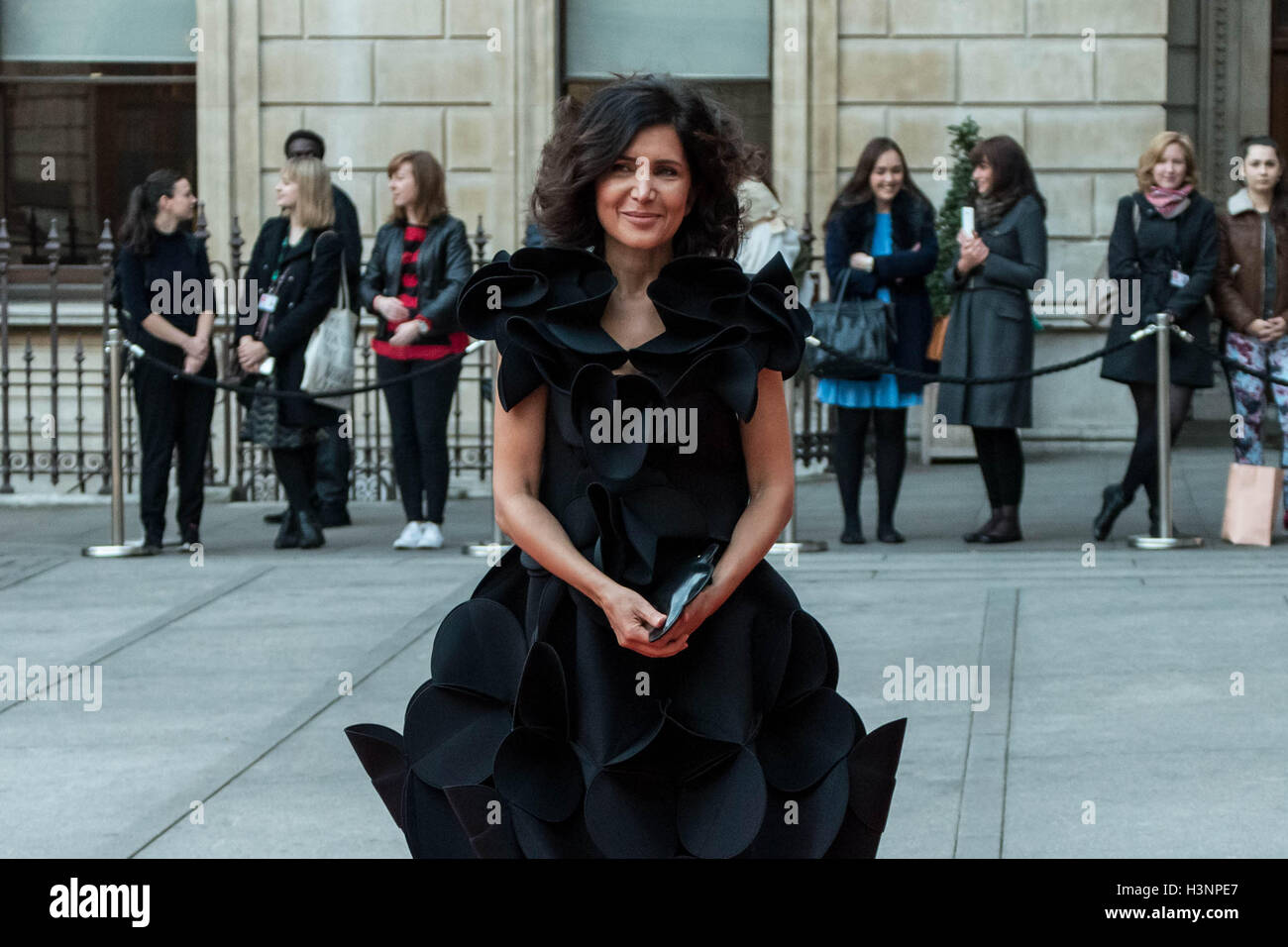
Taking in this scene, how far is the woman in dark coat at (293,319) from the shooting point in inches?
383

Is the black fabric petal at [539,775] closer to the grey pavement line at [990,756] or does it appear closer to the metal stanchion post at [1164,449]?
the grey pavement line at [990,756]

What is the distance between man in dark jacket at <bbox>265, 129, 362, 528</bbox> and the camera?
10141mm

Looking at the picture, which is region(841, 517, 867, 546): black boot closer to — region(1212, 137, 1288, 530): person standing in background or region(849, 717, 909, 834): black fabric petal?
region(1212, 137, 1288, 530): person standing in background

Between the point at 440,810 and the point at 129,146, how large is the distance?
1215cm

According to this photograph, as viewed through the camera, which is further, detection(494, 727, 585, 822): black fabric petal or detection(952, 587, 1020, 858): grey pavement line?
detection(952, 587, 1020, 858): grey pavement line

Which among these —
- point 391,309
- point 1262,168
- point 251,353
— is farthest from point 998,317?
point 251,353

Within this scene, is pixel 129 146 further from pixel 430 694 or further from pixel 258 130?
pixel 430 694

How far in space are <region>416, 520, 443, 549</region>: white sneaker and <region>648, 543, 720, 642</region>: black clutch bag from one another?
6.30 metres

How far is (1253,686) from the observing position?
6.39 metres

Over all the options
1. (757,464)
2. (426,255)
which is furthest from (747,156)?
(426,255)

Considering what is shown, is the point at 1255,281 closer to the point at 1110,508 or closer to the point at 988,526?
the point at 1110,508

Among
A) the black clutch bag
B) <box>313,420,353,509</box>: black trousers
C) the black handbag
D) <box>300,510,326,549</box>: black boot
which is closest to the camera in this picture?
the black clutch bag

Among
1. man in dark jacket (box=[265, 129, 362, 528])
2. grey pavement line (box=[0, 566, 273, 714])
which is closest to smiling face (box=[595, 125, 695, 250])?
grey pavement line (box=[0, 566, 273, 714])

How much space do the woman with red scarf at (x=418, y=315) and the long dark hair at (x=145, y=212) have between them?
3.44 feet
